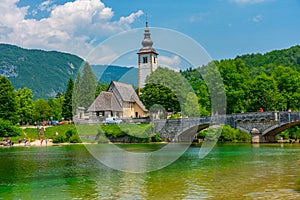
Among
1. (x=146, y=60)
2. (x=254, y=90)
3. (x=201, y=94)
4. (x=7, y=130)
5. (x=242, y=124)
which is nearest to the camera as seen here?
(x=242, y=124)

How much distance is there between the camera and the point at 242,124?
5272cm

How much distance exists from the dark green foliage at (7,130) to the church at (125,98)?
12.6 m

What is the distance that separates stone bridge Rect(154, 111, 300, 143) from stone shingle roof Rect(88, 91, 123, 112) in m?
14.7

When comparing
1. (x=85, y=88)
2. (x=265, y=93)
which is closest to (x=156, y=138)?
(x=265, y=93)

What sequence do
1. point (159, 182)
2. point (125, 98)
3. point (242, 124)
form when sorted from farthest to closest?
point (125, 98), point (242, 124), point (159, 182)

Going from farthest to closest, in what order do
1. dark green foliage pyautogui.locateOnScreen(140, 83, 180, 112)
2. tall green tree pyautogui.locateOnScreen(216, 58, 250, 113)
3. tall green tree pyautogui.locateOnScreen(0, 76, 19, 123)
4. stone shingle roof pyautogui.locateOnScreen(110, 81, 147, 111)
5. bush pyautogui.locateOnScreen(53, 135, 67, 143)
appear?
stone shingle roof pyautogui.locateOnScreen(110, 81, 147, 111)
tall green tree pyautogui.locateOnScreen(0, 76, 19, 123)
dark green foliage pyautogui.locateOnScreen(140, 83, 180, 112)
tall green tree pyautogui.locateOnScreen(216, 58, 250, 113)
bush pyautogui.locateOnScreen(53, 135, 67, 143)

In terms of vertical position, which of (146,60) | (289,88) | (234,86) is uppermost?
(146,60)

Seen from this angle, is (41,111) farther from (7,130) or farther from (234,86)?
(234,86)

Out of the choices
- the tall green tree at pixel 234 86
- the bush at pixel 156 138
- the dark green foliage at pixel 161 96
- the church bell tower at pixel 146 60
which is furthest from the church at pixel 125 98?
the tall green tree at pixel 234 86

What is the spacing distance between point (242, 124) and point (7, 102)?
38.5 meters

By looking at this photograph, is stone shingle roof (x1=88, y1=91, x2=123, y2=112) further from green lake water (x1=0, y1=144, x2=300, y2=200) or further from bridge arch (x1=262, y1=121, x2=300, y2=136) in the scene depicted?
green lake water (x1=0, y1=144, x2=300, y2=200)

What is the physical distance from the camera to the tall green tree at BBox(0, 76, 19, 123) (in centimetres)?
6800

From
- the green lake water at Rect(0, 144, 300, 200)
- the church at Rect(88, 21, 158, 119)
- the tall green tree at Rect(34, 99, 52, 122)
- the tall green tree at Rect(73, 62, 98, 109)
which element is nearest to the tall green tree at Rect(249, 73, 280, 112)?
the church at Rect(88, 21, 158, 119)

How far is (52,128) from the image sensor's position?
Result: 223ft
